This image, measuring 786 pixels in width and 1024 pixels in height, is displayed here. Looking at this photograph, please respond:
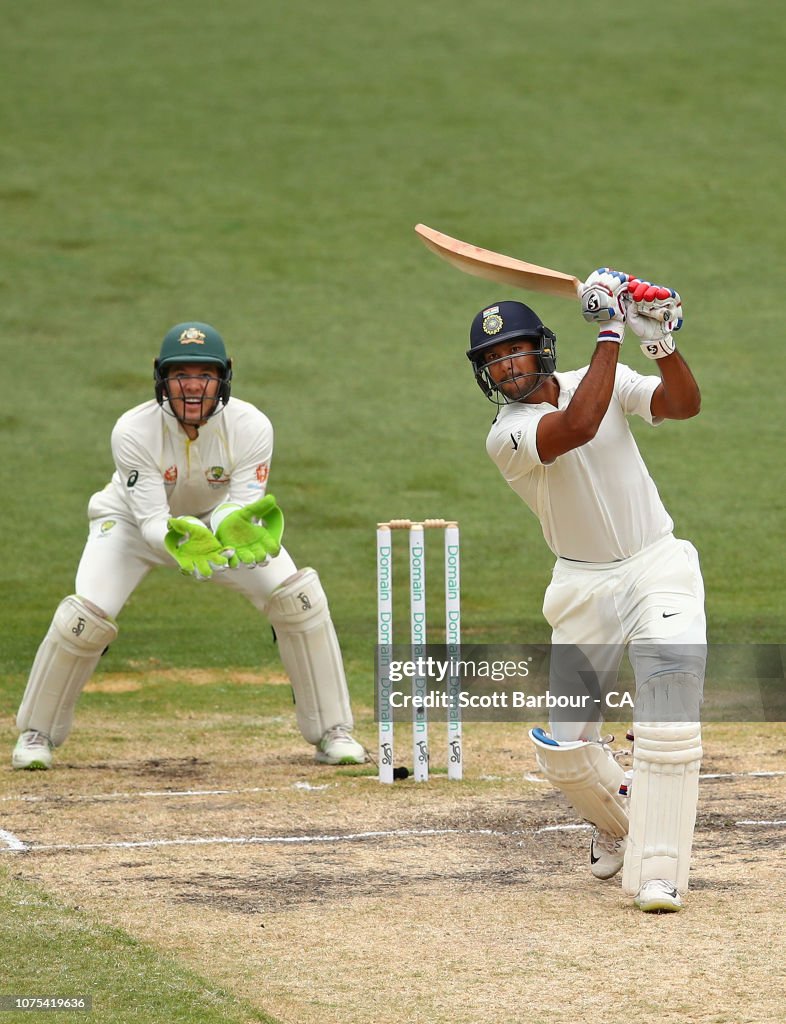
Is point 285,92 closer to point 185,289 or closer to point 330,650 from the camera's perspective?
point 185,289

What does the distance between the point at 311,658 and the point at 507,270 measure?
2.29 m

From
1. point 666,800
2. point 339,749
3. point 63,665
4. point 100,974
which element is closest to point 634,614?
point 666,800

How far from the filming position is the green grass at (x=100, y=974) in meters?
3.62

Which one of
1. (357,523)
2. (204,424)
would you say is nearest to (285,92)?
(357,523)

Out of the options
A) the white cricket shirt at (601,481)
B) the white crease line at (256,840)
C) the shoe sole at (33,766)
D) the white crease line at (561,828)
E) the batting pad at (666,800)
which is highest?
the white cricket shirt at (601,481)

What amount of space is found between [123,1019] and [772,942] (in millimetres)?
1634

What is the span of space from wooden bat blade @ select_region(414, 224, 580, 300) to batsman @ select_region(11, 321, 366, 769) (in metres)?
1.51

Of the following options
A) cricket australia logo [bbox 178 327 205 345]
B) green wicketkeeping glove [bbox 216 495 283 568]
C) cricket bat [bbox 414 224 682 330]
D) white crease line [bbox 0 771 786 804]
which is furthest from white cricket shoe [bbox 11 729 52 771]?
cricket bat [bbox 414 224 682 330]

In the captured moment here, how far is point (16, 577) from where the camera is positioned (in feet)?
34.6

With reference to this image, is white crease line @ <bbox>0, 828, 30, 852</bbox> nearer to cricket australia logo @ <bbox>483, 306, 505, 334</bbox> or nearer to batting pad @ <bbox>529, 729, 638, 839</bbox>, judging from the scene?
batting pad @ <bbox>529, 729, 638, 839</bbox>

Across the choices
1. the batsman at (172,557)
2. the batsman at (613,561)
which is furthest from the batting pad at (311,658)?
the batsman at (613,561)

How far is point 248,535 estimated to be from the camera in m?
6.21

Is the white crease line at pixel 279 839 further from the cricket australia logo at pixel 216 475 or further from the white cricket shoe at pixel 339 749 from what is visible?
the cricket australia logo at pixel 216 475

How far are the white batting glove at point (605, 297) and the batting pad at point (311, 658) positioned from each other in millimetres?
2529
